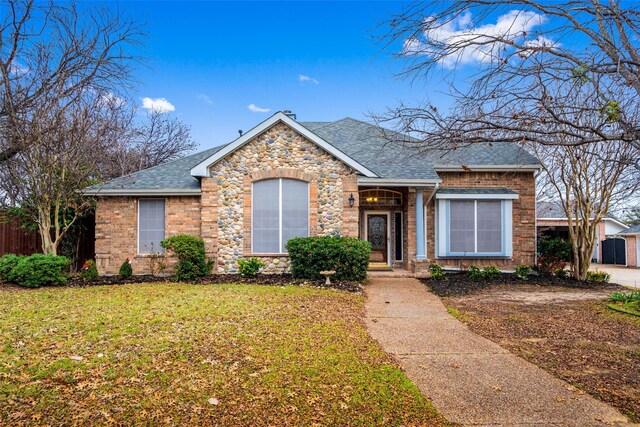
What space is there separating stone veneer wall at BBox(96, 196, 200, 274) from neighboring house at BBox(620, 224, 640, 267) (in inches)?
963

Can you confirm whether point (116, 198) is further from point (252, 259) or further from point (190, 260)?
point (252, 259)

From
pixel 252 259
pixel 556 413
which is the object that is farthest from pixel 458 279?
pixel 556 413

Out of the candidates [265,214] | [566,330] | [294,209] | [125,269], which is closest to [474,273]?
[294,209]

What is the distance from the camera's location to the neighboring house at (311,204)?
527 inches

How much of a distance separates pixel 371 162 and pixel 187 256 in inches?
280

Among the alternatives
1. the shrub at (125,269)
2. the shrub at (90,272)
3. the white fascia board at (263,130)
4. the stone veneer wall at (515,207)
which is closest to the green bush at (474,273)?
the stone veneer wall at (515,207)

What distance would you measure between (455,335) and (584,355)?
1845 mm

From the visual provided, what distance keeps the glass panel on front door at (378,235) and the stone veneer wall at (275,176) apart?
267cm

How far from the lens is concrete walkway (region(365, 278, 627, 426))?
402 cm

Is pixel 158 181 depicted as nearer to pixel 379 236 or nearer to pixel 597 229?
pixel 379 236

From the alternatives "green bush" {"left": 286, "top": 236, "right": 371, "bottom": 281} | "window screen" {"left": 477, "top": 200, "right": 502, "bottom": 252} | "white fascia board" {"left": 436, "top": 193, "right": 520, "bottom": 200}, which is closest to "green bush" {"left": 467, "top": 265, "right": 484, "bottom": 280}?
"window screen" {"left": 477, "top": 200, "right": 502, "bottom": 252}

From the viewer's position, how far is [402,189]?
15.5 m

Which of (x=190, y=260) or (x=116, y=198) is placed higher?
(x=116, y=198)

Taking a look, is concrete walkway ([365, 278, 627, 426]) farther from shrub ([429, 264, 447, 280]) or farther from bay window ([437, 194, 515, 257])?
bay window ([437, 194, 515, 257])
